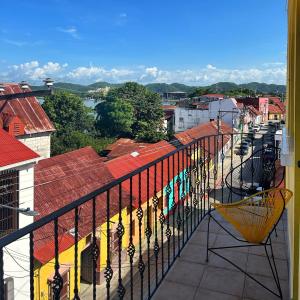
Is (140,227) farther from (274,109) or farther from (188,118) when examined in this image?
(274,109)

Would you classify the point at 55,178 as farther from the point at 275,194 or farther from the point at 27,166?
the point at 275,194

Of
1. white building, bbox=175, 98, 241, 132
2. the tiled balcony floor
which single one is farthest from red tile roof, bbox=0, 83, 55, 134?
the tiled balcony floor

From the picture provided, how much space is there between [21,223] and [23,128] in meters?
13.1

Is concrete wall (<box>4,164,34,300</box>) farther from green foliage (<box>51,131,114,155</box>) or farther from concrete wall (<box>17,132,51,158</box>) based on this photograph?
green foliage (<box>51,131,114,155</box>)

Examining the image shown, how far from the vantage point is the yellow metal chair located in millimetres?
2484

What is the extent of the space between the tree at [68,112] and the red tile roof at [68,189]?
28759 millimetres

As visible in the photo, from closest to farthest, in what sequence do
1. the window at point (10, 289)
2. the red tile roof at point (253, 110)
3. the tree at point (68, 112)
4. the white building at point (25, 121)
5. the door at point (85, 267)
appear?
the window at point (10, 289)
the door at point (85, 267)
the white building at point (25, 121)
the tree at point (68, 112)
the red tile roof at point (253, 110)

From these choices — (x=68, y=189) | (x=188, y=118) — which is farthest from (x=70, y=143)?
(x=68, y=189)

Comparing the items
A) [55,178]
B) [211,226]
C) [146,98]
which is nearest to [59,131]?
[146,98]

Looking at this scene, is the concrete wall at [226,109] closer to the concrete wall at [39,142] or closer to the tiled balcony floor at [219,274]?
the concrete wall at [39,142]

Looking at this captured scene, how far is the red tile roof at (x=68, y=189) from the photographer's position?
8.28m

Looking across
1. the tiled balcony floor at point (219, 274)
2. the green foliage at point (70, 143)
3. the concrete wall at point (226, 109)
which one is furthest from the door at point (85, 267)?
the concrete wall at point (226, 109)

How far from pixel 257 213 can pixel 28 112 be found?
2074 cm

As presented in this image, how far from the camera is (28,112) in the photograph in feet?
70.8
